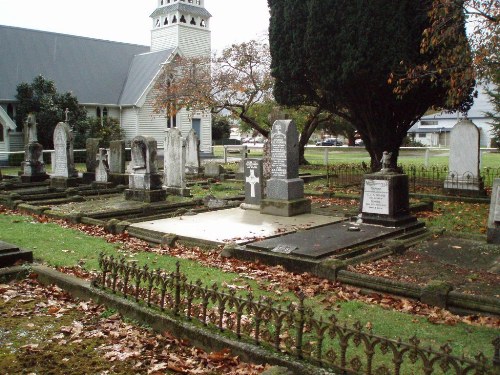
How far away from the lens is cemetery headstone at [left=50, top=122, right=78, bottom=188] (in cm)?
2080

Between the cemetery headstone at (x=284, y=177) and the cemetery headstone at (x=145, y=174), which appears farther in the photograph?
the cemetery headstone at (x=145, y=174)

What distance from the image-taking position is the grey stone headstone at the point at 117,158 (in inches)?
826

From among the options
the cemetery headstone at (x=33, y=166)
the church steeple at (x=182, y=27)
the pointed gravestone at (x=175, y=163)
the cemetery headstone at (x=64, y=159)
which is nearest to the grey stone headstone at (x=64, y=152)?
the cemetery headstone at (x=64, y=159)

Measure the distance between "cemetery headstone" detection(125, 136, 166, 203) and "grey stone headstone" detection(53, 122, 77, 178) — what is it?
4894mm

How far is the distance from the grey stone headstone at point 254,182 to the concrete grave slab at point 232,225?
2.00 feet

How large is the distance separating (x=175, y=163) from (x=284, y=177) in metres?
6.03

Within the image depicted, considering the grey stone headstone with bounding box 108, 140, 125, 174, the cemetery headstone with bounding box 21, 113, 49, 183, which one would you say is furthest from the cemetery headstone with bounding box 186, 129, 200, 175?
the cemetery headstone with bounding box 21, 113, 49, 183

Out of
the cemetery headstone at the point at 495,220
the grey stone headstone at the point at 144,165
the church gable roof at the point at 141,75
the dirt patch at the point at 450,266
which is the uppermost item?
the church gable roof at the point at 141,75

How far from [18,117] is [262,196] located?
28.4 m

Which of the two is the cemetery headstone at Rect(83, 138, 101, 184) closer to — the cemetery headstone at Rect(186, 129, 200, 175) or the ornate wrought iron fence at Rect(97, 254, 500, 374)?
the cemetery headstone at Rect(186, 129, 200, 175)

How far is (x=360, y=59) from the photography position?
18.4 m

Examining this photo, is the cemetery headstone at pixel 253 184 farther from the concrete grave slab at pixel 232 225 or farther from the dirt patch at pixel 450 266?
the dirt patch at pixel 450 266

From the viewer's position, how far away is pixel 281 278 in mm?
8188

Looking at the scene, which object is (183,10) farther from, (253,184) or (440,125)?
(440,125)
